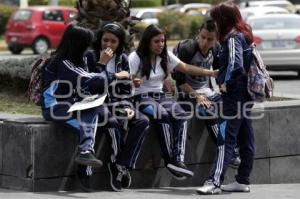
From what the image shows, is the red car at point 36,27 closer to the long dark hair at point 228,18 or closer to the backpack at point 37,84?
the backpack at point 37,84

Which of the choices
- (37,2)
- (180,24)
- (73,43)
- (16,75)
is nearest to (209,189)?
(73,43)

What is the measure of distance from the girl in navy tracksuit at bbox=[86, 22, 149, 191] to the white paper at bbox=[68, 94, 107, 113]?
27 cm

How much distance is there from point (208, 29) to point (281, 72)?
12.5m

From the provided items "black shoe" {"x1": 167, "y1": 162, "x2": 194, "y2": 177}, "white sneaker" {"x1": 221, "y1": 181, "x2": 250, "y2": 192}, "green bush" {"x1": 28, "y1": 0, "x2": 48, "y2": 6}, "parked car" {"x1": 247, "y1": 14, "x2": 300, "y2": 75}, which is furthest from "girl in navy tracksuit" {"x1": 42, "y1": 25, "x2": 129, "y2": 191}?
"green bush" {"x1": 28, "y1": 0, "x2": 48, "y2": 6}

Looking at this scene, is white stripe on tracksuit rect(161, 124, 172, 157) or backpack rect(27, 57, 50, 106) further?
white stripe on tracksuit rect(161, 124, 172, 157)

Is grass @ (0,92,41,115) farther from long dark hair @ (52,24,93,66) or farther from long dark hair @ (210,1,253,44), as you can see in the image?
long dark hair @ (210,1,253,44)

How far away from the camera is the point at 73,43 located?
807cm

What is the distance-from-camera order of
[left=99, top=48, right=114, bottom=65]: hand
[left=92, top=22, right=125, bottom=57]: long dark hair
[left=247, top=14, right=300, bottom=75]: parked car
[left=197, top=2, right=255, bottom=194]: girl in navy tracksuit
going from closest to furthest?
[left=197, top=2, right=255, bottom=194]: girl in navy tracksuit
[left=99, top=48, right=114, bottom=65]: hand
[left=92, top=22, right=125, bottom=57]: long dark hair
[left=247, top=14, right=300, bottom=75]: parked car

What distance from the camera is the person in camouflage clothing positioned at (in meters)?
9.88

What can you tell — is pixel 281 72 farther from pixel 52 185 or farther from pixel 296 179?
pixel 52 185

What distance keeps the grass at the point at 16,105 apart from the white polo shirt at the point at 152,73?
1.46 meters

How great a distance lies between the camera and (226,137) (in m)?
8.27

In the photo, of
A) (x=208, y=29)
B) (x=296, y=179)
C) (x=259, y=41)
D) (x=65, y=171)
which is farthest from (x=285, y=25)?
(x=65, y=171)

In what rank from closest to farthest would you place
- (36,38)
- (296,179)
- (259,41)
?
1. (296,179)
2. (259,41)
3. (36,38)
